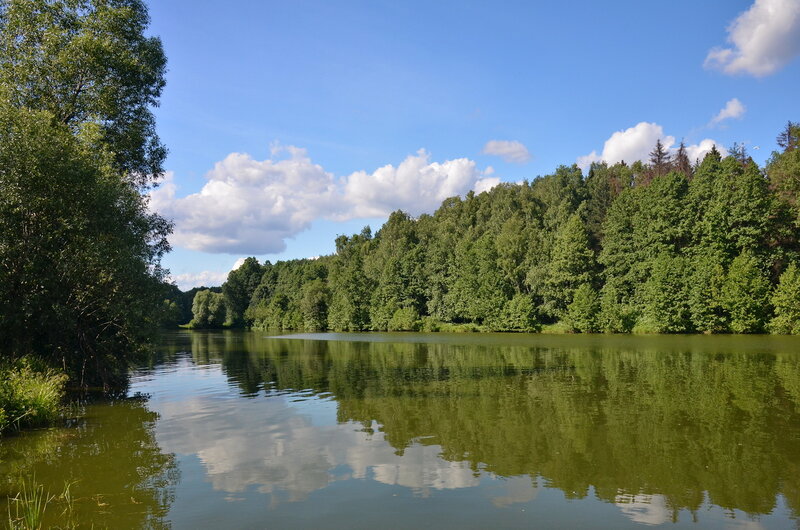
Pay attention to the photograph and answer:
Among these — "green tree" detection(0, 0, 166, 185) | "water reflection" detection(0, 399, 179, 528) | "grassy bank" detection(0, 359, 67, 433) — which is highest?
"green tree" detection(0, 0, 166, 185)

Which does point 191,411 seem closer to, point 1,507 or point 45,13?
point 1,507

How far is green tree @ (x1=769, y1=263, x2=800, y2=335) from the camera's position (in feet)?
191

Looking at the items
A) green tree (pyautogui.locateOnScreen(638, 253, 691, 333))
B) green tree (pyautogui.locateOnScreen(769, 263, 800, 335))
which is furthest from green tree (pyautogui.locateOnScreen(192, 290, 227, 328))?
green tree (pyautogui.locateOnScreen(769, 263, 800, 335))

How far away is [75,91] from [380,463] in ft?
89.6

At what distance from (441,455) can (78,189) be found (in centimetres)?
1907

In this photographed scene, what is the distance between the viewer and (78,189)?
22047 mm

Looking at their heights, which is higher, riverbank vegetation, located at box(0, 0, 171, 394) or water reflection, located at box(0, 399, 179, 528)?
riverbank vegetation, located at box(0, 0, 171, 394)

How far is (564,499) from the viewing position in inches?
425

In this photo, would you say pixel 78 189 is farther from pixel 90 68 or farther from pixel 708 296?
pixel 708 296

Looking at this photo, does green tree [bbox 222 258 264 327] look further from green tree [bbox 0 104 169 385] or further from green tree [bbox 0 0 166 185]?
green tree [bbox 0 104 169 385]

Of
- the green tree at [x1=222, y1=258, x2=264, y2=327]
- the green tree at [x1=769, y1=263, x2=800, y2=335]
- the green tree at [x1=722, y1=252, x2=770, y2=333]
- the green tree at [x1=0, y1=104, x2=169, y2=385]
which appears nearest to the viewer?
the green tree at [x1=0, y1=104, x2=169, y2=385]

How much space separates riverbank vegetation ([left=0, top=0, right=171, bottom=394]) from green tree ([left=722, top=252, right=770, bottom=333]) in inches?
2540

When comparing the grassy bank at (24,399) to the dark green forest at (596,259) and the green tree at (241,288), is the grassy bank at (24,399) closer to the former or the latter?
the dark green forest at (596,259)

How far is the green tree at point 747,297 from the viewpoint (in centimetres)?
6156
